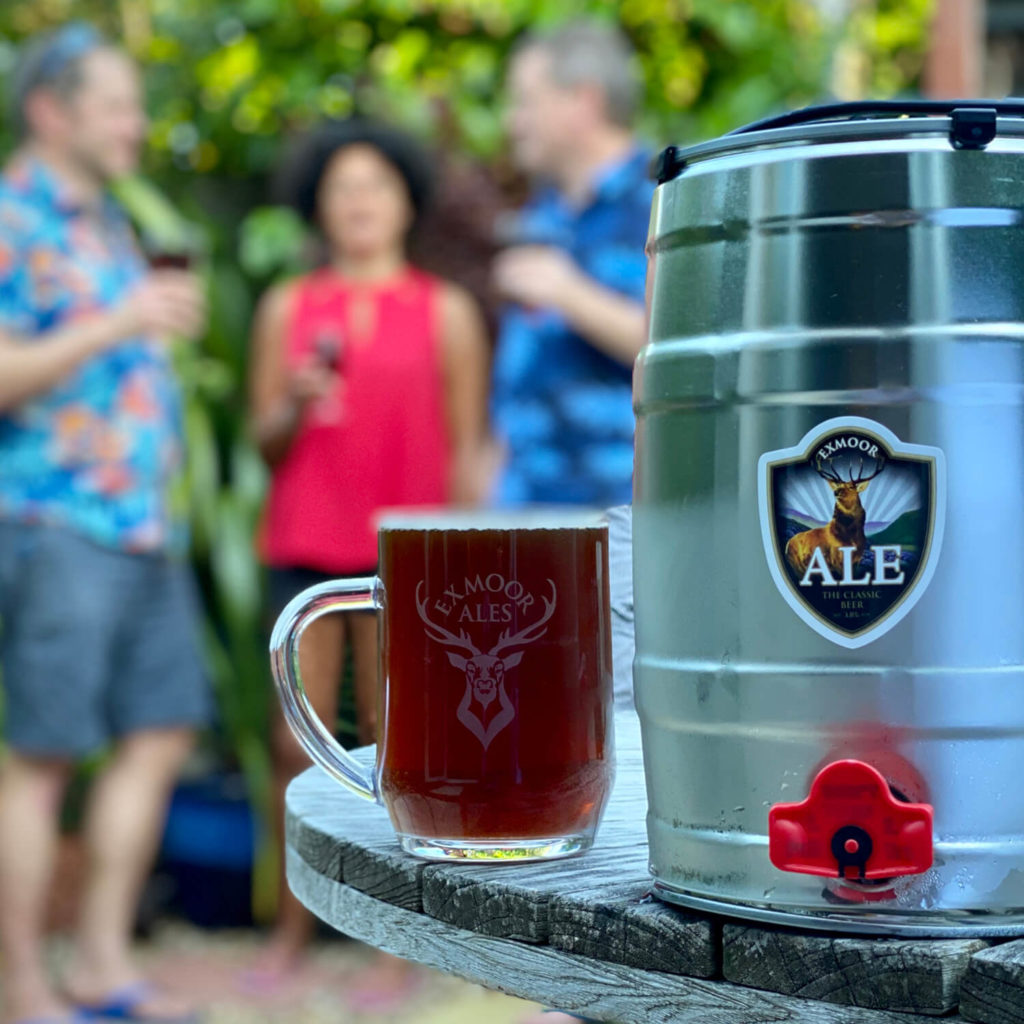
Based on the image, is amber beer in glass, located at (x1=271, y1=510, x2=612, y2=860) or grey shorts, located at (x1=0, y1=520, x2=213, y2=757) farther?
grey shorts, located at (x1=0, y1=520, x2=213, y2=757)

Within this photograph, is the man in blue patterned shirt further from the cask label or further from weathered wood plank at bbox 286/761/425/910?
the cask label

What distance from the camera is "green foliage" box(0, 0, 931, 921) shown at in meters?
4.23

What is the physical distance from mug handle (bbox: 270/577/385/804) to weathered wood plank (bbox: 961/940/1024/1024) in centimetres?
36

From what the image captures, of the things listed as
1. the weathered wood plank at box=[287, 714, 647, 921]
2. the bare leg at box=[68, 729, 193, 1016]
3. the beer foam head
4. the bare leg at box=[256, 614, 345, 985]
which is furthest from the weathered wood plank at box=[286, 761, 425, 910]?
the bare leg at box=[68, 729, 193, 1016]

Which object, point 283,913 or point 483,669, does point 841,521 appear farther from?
point 283,913

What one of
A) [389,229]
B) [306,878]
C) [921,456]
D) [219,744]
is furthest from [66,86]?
[921,456]

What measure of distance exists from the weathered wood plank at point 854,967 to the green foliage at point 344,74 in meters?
3.52

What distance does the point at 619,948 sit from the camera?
0.72 meters

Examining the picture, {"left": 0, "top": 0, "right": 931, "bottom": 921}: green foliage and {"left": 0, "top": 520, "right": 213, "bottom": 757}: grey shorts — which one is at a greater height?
{"left": 0, "top": 0, "right": 931, "bottom": 921}: green foliage

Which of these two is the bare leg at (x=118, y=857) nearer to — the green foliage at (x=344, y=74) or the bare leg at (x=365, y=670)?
the green foliage at (x=344, y=74)

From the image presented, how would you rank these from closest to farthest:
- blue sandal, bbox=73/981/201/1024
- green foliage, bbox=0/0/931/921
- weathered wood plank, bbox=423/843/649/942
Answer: weathered wood plank, bbox=423/843/649/942 → blue sandal, bbox=73/981/201/1024 → green foliage, bbox=0/0/931/921

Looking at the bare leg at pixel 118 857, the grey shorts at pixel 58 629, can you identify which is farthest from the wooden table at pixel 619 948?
the bare leg at pixel 118 857

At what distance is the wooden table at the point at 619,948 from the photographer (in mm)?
644

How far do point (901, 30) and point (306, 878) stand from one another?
444 centimetres
